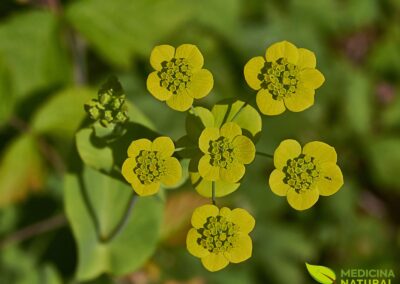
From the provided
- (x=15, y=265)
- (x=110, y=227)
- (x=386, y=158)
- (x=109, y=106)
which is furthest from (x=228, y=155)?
(x=386, y=158)

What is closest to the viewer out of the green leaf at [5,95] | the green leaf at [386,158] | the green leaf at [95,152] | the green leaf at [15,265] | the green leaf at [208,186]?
the green leaf at [208,186]

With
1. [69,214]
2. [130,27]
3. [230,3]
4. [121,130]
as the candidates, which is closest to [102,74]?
[130,27]

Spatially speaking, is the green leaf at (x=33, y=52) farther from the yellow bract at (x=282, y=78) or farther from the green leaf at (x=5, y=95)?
the yellow bract at (x=282, y=78)

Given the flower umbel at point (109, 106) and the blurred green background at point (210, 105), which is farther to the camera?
the blurred green background at point (210, 105)

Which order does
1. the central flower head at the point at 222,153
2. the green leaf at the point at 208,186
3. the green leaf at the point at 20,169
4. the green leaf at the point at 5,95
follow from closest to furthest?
1. the central flower head at the point at 222,153
2. the green leaf at the point at 208,186
3. the green leaf at the point at 5,95
4. the green leaf at the point at 20,169

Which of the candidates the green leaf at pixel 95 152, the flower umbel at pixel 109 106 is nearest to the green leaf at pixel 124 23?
the green leaf at pixel 95 152

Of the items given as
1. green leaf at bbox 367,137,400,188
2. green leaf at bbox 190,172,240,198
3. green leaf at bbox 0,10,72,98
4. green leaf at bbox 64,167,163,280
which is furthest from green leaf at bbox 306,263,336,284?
green leaf at bbox 0,10,72,98

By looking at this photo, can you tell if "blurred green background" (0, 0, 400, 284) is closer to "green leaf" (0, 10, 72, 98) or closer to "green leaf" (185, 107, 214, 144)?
"green leaf" (0, 10, 72, 98)

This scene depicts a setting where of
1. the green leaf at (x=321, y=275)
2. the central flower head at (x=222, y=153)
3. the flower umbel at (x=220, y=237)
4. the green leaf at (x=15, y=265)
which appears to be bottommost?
the green leaf at (x=15, y=265)
